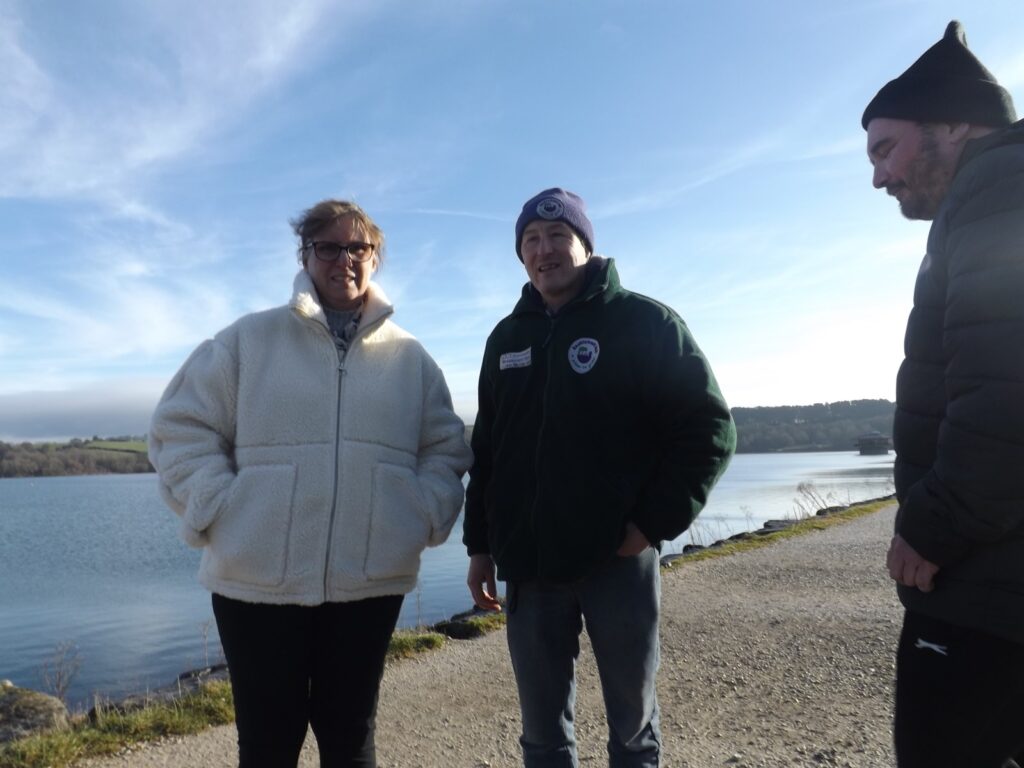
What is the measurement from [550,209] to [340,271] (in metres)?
0.79

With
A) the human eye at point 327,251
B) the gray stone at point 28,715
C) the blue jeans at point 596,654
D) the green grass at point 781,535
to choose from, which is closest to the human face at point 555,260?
the human eye at point 327,251

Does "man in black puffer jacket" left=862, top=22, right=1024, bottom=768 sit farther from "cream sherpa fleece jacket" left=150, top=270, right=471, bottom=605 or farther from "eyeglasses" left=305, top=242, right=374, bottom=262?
"eyeglasses" left=305, top=242, right=374, bottom=262

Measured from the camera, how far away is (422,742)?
13.8 ft

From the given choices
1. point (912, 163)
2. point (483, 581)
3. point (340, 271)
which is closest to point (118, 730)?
point (483, 581)

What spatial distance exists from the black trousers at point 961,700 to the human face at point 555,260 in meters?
1.55

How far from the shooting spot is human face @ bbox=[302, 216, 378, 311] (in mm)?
2881

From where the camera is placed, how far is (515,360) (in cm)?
292

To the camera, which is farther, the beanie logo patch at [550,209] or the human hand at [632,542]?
the beanie logo patch at [550,209]

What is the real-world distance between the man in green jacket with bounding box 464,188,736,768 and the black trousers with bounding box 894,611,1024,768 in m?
0.85

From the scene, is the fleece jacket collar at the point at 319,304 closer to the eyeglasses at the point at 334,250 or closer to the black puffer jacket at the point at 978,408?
the eyeglasses at the point at 334,250

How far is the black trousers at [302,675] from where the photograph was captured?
8.42ft

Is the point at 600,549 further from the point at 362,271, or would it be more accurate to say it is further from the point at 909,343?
the point at 362,271

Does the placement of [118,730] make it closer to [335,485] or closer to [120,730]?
[120,730]

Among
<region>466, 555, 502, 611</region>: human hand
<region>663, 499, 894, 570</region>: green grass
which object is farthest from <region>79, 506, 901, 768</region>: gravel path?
<region>663, 499, 894, 570</region>: green grass
